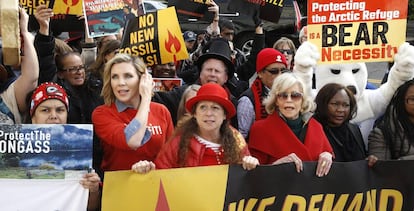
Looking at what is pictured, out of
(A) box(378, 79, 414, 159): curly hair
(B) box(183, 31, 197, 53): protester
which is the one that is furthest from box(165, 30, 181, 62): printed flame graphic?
(B) box(183, 31, 197, 53): protester

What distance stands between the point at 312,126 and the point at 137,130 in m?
1.25

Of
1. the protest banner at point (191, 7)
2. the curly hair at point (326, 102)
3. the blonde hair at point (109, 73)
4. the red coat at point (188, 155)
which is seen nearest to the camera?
the red coat at point (188, 155)

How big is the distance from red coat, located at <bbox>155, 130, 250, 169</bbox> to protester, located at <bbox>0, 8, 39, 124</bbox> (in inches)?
41.5

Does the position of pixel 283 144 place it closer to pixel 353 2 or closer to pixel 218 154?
pixel 218 154

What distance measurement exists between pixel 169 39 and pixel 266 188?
230cm

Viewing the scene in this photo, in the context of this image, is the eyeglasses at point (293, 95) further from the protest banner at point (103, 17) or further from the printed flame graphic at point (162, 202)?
the protest banner at point (103, 17)

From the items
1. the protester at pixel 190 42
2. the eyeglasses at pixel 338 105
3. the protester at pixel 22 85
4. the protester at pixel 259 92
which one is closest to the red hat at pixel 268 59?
the protester at pixel 259 92

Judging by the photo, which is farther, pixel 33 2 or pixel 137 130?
pixel 33 2

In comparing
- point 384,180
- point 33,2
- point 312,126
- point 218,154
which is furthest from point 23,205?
point 33,2

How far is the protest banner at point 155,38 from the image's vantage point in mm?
→ 5961

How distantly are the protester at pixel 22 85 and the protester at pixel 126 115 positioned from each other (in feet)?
1.73

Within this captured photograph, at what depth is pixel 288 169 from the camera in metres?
4.22

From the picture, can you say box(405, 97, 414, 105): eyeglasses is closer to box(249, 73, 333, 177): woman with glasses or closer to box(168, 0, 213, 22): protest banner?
box(249, 73, 333, 177): woman with glasses

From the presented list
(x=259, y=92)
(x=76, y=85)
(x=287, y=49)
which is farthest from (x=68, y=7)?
(x=259, y=92)
